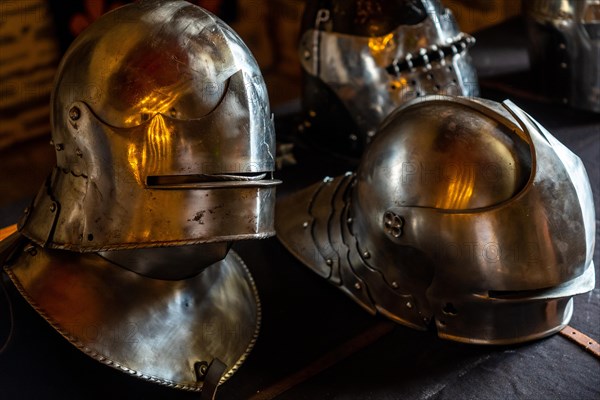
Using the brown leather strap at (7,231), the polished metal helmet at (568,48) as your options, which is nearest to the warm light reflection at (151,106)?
the brown leather strap at (7,231)

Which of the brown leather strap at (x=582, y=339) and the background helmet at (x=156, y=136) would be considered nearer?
the background helmet at (x=156, y=136)

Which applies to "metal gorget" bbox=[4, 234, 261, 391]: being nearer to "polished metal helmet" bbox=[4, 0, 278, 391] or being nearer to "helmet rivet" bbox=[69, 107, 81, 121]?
"polished metal helmet" bbox=[4, 0, 278, 391]

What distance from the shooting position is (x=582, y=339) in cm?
148

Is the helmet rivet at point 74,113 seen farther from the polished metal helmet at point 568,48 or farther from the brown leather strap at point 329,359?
the polished metal helmet at point 568,48

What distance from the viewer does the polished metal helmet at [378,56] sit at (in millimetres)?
1968

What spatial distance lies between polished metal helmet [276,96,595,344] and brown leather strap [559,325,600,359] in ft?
0.08

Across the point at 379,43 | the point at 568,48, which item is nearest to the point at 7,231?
the point at 379,43

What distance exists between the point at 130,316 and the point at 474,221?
2.14 ft

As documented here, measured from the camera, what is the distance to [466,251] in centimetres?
134

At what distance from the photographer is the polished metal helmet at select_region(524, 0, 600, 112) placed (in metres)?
2.29

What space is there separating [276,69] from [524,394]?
2.89 metres

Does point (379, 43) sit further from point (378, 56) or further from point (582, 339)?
point (582, 339)

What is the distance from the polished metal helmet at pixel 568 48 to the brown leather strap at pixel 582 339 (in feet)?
3.78

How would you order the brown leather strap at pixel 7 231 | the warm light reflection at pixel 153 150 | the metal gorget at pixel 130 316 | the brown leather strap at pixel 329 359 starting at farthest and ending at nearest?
1. the brown leather strap at pixel 7 231
2. the brown leather strap at pixel 329 359
3. the metal gorget at pixel 130 316
4. the warm light reflection at pixel 153 150
